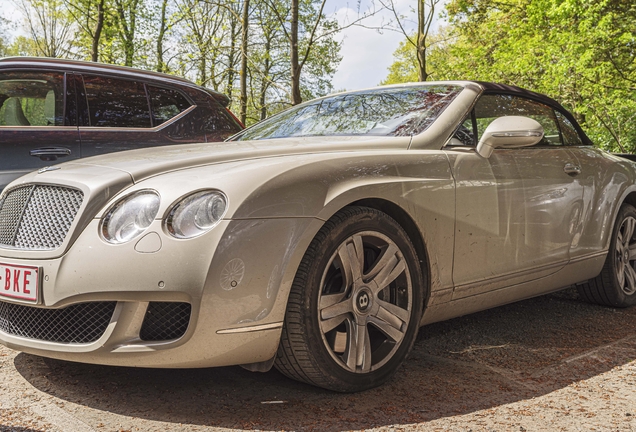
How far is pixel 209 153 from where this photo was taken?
9.80 feet

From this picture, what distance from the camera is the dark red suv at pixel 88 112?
5148mm

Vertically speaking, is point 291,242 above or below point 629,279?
above

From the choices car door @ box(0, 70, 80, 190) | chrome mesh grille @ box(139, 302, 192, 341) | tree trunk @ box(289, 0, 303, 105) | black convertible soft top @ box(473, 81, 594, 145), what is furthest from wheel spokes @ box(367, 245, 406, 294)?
tree trunk @ box(289, 0, 303, 105)

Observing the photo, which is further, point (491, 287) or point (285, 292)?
point (491, 287)

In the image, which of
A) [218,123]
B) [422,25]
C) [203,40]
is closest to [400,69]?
[203,40]

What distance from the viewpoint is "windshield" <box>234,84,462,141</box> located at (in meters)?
3.52

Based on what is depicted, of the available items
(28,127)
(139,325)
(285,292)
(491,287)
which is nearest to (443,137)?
(491,287)

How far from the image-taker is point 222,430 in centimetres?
237

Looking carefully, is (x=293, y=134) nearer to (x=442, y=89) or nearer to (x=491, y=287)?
(x=442, y=89)

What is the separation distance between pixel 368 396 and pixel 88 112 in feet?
12.5

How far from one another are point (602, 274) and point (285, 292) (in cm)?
300

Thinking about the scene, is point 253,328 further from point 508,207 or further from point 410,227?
point 508,207

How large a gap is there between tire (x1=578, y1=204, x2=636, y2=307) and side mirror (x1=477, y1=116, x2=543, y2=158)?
62.7 inches

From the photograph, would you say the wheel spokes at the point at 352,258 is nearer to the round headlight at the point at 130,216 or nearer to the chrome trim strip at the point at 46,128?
the round headlight at the point at 130,216
